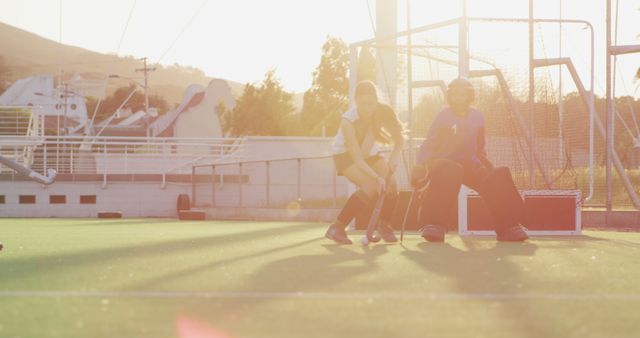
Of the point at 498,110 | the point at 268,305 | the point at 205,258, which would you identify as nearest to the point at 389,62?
the point at 498,110

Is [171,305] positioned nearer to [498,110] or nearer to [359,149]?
[359,149]

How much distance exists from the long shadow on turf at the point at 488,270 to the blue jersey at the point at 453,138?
31.2 inches

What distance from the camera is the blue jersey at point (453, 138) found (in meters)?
8.08

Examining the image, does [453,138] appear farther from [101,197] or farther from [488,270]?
[101,197]

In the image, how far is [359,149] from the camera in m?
7.59

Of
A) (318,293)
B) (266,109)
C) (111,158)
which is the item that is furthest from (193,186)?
(266,109)

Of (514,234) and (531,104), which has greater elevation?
(531,104)

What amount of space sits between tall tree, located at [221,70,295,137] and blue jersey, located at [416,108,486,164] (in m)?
46.5

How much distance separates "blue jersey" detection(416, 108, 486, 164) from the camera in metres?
8.08

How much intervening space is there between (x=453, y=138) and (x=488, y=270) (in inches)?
121

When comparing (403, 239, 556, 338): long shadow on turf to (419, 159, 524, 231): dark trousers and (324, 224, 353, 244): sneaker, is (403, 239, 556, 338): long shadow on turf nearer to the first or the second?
(419, 159, 524, 231): dark trousers

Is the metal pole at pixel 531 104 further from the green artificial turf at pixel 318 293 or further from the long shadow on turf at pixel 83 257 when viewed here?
the long shadow on turf at pixel 83 257

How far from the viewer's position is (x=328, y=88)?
161ft

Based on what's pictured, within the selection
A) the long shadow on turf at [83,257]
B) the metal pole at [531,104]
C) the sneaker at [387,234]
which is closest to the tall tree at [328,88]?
the metal pole at [531,104]
